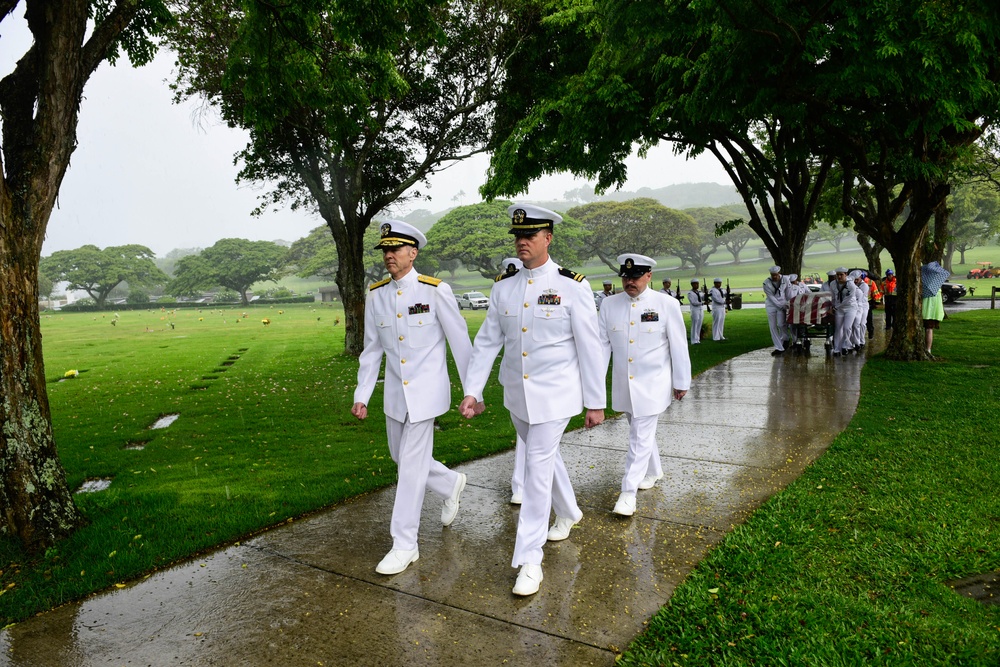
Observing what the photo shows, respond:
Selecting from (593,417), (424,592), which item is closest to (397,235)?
(593,417)

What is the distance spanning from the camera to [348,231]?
16.8 m

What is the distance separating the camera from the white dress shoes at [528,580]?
359 centimetres

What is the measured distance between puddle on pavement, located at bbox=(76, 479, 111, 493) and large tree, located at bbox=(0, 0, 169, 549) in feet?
5.42

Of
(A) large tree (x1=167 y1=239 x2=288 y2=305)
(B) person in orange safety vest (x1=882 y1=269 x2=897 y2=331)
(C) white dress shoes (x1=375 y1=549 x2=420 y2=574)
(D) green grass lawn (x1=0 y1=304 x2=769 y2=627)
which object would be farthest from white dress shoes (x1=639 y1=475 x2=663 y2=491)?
(A) large tree (x1=167 y1=239 x2=288 y2=305)

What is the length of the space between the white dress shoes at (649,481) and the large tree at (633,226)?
64.8 metres

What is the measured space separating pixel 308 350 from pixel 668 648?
62.3 feet

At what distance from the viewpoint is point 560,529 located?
4.38 m

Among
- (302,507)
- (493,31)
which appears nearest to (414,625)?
(302,507)

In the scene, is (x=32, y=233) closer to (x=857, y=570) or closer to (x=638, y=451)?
(x=638, y=451)

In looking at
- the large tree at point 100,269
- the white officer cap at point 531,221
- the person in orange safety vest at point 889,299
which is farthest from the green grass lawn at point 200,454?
the large tree at point 100,269

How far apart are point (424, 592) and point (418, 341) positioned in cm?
153

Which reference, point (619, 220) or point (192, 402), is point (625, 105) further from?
point (619, 220)

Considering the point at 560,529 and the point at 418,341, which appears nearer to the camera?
the point at 418,341

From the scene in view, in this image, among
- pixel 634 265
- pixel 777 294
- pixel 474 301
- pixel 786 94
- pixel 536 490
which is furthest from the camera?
pixel 474 301
